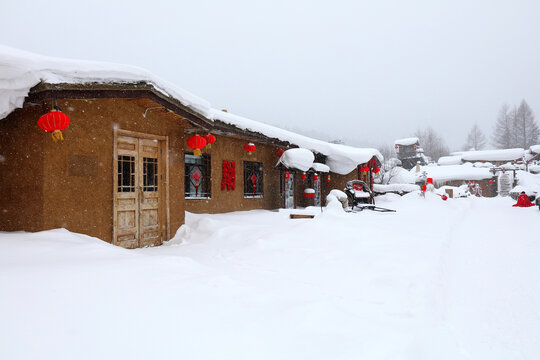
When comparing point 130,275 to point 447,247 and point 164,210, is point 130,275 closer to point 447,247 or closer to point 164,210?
point 164,210

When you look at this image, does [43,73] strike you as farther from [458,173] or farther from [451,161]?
[451,161]

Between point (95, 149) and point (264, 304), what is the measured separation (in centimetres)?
442

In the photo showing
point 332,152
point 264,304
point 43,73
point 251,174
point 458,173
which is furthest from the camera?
point 458,173

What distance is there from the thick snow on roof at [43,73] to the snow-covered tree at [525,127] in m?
65.0

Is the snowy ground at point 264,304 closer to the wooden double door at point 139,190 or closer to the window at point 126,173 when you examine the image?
the wooden double door at point 139,190

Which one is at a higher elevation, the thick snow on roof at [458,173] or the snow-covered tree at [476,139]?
the snow-covered tree at [476,139]

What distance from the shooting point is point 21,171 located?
5230 millimetres

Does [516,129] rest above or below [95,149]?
above

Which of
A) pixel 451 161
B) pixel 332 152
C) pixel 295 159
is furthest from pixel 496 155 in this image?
pixel 295 159

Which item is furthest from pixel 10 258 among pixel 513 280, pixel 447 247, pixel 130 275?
pixel 447 247

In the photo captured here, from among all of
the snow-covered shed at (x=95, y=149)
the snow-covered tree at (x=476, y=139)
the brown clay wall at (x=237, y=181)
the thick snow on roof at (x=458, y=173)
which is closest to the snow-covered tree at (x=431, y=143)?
the snow-covered tree at (x=476, y=139)

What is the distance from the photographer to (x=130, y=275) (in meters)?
3.44

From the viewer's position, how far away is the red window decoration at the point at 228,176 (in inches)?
430

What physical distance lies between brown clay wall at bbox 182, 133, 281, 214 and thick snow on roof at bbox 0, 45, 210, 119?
13.9 ft
